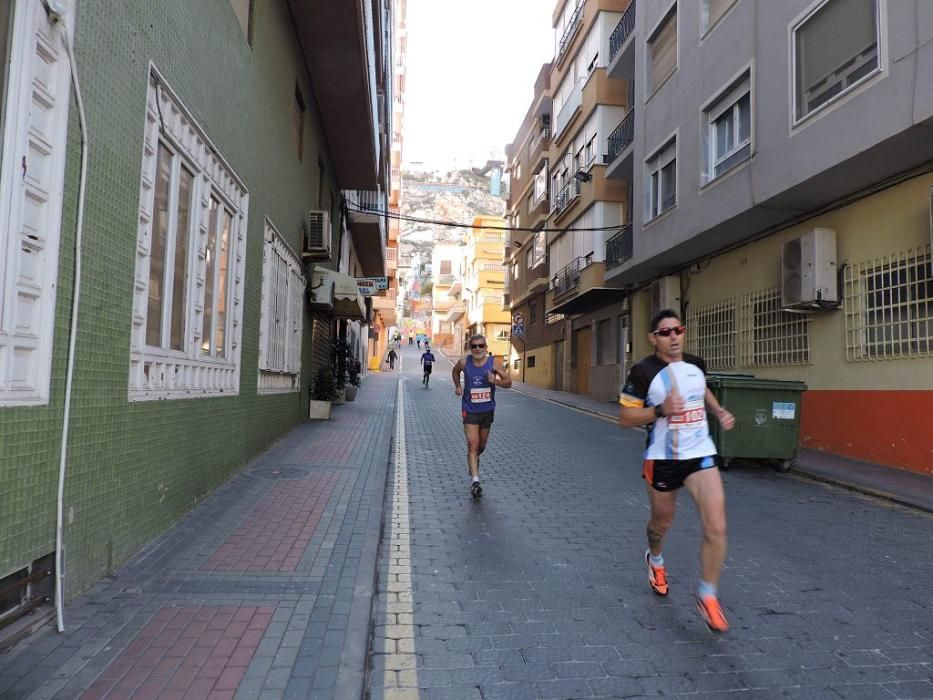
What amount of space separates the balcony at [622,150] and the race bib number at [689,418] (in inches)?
642

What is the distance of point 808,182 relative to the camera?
33.8ft

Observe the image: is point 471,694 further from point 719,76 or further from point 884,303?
point 719,76

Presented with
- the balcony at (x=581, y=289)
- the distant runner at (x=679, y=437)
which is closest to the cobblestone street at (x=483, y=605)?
the distant runner at (x=679, y=437)

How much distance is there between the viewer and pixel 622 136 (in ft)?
66.4

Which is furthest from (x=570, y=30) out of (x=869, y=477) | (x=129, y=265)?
(x=129, y=265)

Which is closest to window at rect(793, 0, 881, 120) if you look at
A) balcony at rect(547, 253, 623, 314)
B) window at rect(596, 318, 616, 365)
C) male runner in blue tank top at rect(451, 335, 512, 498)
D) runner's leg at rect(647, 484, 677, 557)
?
male runner in blue tank top at rect(451, 335, 512, 498)

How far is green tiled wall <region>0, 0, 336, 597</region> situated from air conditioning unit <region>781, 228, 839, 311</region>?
902cm

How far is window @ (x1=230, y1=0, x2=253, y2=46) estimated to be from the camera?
7314 mm

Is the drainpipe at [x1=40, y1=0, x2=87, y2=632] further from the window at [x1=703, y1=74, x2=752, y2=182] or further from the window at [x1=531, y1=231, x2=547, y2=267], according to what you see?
the window at [x1=531, y1=231, x2=547, y2=267]

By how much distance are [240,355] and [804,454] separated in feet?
29.6

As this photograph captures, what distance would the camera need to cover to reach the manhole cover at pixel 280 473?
776 centimetres

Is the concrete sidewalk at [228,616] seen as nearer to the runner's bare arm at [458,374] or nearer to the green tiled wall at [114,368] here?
the green tiled wall at [114,368]

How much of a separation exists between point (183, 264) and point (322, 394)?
879 cm

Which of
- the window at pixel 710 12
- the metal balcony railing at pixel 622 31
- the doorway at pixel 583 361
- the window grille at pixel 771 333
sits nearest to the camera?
the window grille at pixel 771 333
